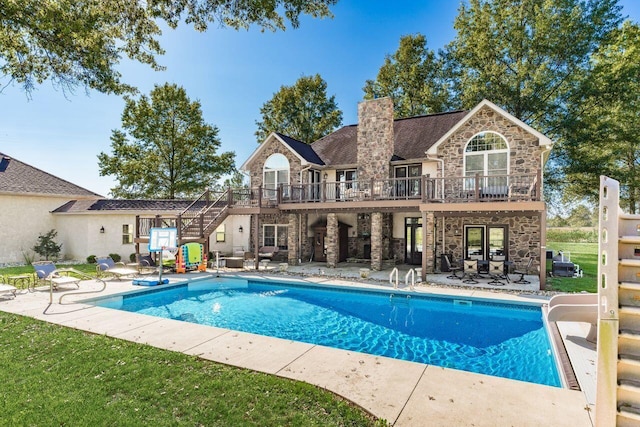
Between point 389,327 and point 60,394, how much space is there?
269 inches

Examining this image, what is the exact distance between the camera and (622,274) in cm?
275

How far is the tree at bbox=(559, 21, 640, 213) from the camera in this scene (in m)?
20.9

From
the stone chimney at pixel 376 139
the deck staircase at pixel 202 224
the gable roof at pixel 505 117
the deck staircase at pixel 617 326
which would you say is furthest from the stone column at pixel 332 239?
the deck staircase at pixel 617 326

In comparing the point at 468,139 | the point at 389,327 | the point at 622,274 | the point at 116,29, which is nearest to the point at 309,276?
the point at 389,327

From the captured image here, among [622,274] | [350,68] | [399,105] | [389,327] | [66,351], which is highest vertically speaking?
[350,68]

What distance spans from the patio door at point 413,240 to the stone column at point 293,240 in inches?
231

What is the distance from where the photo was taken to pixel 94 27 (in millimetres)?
7273

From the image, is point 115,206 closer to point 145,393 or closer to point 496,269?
point 145,393

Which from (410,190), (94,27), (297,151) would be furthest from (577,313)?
(297,151)

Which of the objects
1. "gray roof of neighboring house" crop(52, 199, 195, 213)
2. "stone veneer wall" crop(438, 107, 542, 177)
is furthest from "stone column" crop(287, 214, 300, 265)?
"stone veneer wall" crop(438, 107, 542, 177)

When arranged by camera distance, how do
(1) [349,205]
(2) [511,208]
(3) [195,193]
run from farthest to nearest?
(3) [195,193]
(1) [349,205]
(2) [511,208]

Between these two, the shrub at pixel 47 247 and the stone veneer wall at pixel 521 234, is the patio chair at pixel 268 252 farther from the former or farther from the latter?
the shrub at pixel 47 247

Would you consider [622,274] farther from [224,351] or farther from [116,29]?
[116,29]

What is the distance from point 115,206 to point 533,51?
2873cm
